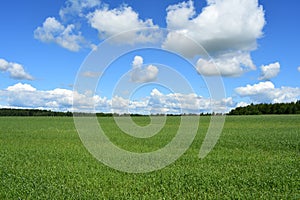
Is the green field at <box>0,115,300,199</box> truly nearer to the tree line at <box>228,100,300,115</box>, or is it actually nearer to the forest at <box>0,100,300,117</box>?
the forest at <box>0,100,300,117</box>

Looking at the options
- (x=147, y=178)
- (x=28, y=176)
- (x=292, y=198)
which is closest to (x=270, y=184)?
(x=292, y=198)

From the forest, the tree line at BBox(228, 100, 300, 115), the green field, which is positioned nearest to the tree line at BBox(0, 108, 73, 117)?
the forest

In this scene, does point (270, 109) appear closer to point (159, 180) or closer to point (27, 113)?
point (27, 113)

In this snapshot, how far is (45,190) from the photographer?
1107 cm

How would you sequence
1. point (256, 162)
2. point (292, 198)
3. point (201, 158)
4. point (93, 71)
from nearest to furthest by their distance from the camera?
point (292, 198)
point (93, 71)
point (256, 162)
point (201, 158)

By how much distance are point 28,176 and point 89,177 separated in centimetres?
227

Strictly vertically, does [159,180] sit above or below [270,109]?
below

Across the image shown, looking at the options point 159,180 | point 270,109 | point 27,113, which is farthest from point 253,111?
point 159,180

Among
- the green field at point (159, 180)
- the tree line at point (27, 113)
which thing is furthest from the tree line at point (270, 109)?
the green field at point (159, 180)

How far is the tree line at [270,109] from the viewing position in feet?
373

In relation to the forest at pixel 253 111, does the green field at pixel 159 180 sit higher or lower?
lower

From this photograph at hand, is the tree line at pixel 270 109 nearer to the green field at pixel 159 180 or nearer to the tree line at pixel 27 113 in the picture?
the tree line at pixel 27 113

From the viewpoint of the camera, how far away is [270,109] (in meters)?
120

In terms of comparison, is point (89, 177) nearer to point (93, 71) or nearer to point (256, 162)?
point (93, 71)
